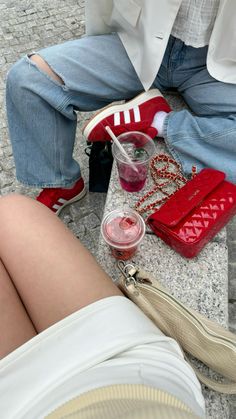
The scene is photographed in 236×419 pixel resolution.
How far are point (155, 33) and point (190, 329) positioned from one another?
3.46 feet

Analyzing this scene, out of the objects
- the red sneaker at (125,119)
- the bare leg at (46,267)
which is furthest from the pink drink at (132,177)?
the bare leg at (46,267)

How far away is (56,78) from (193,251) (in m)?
0.92

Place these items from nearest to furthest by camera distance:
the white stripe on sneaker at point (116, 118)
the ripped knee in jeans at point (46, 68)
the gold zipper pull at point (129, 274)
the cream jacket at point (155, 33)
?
the gold zipper pull at point (129, 274), the cream jacket at point (155, 33), the white stripe on sneaker at point (116, 118), the ripped knee in jeans at point (46, 68)

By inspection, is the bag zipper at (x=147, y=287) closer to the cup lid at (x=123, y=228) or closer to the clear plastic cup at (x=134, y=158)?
the cup lid at (x=123, y=228)

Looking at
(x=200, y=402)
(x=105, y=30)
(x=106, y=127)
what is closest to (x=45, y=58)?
(x=105, y=30)

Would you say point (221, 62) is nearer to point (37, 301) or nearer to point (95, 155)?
point (95, 155)

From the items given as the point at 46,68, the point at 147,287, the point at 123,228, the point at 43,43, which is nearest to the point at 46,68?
the point at 46,68

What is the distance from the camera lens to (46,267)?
3.46ft

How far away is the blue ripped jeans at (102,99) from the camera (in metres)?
1.43

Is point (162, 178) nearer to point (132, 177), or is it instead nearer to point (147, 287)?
point (132, 177)

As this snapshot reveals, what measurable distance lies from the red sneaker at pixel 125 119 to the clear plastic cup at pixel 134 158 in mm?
31

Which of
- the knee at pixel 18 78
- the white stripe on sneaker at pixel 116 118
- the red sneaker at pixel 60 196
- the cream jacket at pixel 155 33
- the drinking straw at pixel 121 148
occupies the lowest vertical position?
the red sneaker at pixel 60 196

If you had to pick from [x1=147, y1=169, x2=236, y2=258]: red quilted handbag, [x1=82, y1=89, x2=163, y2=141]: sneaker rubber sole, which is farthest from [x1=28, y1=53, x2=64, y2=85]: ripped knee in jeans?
[x1=147, y1=169, x2=236, y2=258]: red quilted handbag

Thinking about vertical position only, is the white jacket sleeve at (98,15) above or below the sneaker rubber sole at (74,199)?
above
